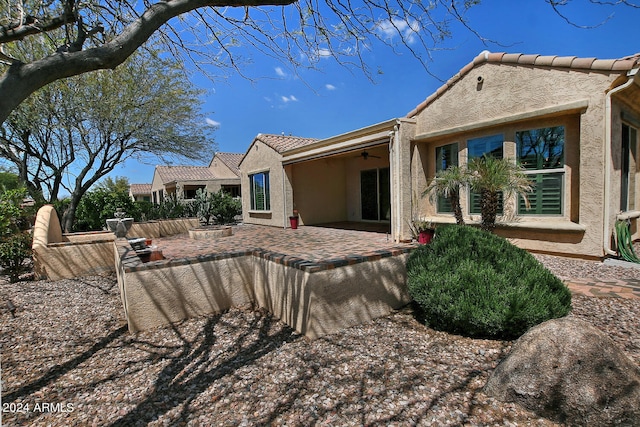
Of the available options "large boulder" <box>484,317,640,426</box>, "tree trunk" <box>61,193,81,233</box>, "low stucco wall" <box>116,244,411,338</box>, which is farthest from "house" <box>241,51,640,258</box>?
"tree trunk" <box>61,193,81,233</box>

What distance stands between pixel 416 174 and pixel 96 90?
12149mm

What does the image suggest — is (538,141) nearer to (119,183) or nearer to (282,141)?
(282,141)

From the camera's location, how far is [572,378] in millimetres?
2678

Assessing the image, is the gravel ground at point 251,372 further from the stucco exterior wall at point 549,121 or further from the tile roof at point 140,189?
the tile roof at point 140,189

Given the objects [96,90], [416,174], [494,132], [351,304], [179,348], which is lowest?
[179,348]

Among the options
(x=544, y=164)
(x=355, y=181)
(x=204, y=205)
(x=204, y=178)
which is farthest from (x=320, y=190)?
(x=204, y=178)

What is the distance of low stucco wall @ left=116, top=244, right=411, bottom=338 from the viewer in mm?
4547

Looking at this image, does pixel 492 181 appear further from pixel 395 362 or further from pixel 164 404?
pixel 164 404

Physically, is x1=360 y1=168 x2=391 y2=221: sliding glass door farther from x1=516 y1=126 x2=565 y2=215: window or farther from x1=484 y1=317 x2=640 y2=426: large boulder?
x1=484 y1=317 x2=640 y2=426: large boulder

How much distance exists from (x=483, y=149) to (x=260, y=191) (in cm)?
1069

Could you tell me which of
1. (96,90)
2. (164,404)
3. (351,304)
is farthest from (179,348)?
(96,90)

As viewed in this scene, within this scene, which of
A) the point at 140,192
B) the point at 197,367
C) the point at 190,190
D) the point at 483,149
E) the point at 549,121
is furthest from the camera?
the point at 140,192

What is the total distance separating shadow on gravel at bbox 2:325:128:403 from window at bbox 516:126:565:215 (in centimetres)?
905

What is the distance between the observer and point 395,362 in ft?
12.0
